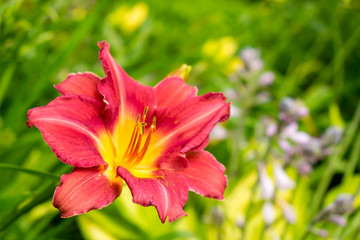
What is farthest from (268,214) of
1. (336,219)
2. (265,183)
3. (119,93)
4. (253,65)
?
(119,93)

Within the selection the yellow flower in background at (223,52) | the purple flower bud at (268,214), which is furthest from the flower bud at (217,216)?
the yellow flower in background at (223,52)

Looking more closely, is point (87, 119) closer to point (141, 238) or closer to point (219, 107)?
point (219, 107)

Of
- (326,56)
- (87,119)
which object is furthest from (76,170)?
(326,56)

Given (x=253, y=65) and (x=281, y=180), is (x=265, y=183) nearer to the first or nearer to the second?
(x=281, y=180)

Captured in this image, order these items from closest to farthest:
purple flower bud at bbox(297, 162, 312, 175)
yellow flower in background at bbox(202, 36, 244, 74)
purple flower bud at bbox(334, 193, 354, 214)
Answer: purple flower bud at bbox(334, 193, 354, 214), purple flower bud at bbox(297, 162, 312, 175), yellow flower in background at bbox(202, 36, 244, 74)

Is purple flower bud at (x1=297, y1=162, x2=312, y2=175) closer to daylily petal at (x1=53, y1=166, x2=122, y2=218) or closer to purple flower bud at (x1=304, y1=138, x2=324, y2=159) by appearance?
purple flower bud at (x1=304, y1=138, x2=324, y2=159)

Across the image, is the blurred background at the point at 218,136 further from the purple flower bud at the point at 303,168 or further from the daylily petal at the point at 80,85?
the daylily petal at the point at 80,85

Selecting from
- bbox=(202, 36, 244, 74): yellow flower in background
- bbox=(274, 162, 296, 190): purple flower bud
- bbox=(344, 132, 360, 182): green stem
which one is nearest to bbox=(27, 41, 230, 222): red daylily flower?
bbox=(274, 162, 296, 190): purple flower bud
